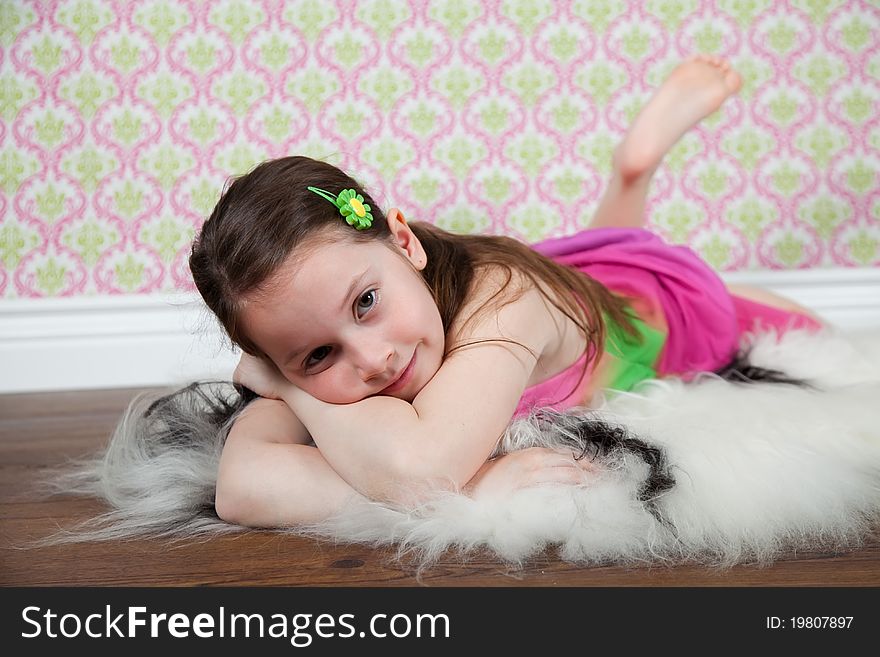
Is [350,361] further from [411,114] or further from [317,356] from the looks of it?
[411,114]

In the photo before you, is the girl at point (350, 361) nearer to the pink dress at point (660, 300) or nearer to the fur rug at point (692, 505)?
the fur rug at point (692, 505)

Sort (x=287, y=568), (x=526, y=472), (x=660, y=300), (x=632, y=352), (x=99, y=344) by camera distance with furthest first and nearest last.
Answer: (x=99, y=344), (x=660, y=300), (x=632, y=352), (x=526, y=472), (x=287, y=568)

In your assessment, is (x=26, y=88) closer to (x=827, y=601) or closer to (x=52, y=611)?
(x=52, y=611)

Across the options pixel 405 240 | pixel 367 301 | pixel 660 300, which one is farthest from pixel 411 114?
pixel 367 301

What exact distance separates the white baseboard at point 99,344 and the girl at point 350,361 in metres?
0.88

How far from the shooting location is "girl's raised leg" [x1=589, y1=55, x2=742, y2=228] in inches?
69.1

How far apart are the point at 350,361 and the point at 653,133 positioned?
0.99 m

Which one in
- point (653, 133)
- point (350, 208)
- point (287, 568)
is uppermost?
point (653, 133)

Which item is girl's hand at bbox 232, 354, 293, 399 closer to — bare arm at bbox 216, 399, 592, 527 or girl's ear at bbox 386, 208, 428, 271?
bare arm at bbox 216, 399, 592, 527

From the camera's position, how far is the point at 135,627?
72 cm

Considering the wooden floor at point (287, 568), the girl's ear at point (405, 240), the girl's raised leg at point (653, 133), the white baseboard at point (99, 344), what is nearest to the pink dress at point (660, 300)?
the girl's raised leg at point (653, 133)

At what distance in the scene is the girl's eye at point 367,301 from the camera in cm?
103

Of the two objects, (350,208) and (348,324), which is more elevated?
(350,208)

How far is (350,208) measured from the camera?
1.07 m
